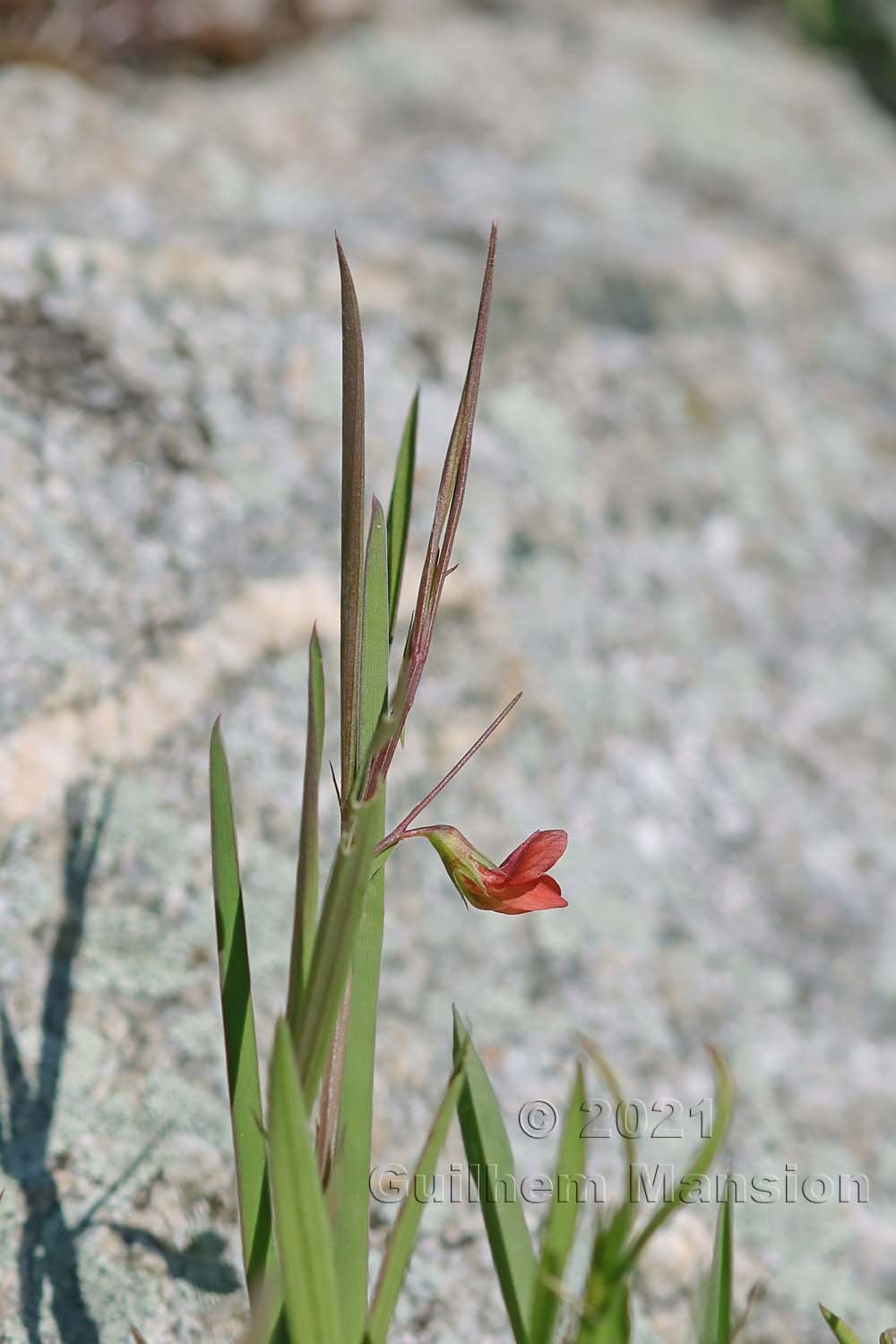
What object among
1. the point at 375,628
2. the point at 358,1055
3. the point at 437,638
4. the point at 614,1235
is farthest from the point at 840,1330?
the point at 437,638

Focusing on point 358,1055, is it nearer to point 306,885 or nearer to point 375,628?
point 306,885

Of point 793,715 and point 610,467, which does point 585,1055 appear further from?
point 610,467

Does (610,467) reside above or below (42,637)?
above

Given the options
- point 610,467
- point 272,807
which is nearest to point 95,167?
point 610,467

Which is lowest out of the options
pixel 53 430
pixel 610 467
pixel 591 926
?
pixel 591 926

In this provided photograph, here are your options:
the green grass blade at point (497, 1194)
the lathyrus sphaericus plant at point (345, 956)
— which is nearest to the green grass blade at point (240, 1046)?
the lathyrus sphaericus plant at point (345, 956)
